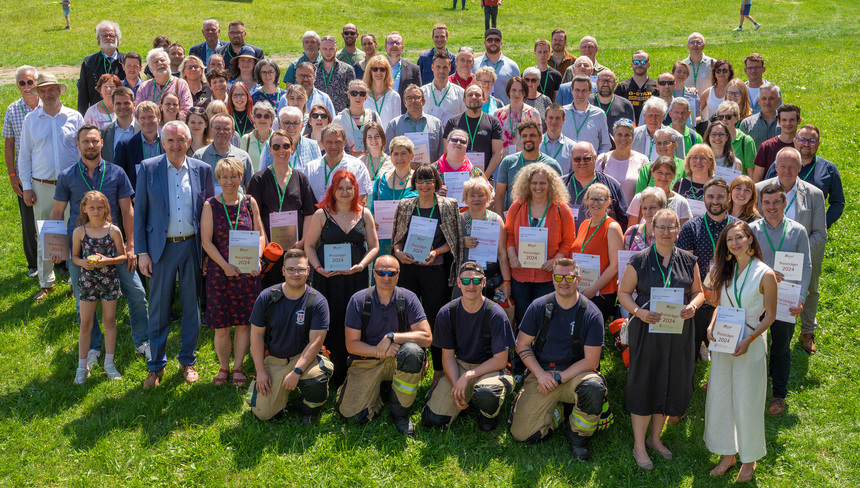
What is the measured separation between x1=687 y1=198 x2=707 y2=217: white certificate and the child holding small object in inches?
242

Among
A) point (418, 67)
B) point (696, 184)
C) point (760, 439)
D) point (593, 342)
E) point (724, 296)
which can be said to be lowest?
point (760, 439)

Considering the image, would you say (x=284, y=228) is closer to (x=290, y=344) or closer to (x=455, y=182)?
(x=290, y=344)

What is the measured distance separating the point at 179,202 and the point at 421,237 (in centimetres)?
256

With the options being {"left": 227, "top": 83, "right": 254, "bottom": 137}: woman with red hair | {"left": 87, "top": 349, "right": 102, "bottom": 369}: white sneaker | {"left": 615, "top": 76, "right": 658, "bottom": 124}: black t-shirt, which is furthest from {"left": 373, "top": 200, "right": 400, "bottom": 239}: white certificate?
{"left": 615, "top": 76, "right": 658, "bottom": 124}: black t-shirt

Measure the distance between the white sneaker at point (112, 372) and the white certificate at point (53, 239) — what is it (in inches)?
50.5

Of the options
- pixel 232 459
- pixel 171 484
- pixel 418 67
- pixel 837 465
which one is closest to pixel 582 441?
pixel 837 465

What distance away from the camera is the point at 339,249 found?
763cm

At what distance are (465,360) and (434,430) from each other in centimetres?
76

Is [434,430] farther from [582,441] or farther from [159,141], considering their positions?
[159,141]

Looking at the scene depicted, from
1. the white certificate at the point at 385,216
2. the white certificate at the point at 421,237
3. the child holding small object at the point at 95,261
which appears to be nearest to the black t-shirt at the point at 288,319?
the white certificate at the point at 421,237

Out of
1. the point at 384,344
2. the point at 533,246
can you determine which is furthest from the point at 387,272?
the point at 533,246

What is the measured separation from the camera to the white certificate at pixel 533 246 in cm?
772

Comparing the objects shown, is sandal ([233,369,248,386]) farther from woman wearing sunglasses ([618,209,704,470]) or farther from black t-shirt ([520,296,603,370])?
woman wearing sunglasses ([618,209,704,470])

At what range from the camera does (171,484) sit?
632 cm
